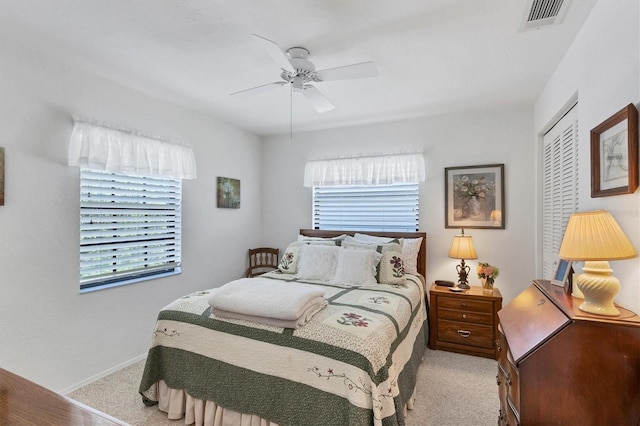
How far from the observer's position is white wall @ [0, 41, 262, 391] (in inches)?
83.7

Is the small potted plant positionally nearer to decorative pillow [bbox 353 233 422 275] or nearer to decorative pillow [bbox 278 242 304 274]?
decorative pillow [bbox 353 233 422 275]

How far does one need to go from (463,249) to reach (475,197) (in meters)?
0.65

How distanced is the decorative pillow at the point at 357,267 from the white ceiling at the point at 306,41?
1.57 metres

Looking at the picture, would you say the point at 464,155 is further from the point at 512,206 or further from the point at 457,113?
the point at 512,206

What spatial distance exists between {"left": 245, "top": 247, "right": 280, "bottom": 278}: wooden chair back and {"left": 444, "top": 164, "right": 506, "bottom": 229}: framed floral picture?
2.34m

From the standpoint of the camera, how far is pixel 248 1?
1.68m

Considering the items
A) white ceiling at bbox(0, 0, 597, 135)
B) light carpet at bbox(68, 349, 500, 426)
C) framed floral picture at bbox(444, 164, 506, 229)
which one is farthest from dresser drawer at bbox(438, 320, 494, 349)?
white ceiling at bbox(0, 0, 597, 135)

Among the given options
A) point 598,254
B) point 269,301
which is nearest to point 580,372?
point 598,254

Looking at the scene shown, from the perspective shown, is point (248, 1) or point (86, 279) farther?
point (86, 279)

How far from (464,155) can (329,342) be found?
8.99 ft

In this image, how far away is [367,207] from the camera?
399cm

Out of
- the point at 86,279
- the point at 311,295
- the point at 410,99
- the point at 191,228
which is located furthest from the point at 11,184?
the point at 410,99

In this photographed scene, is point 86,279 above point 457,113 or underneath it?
underneath

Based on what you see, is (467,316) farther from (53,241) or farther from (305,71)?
(53,241)
